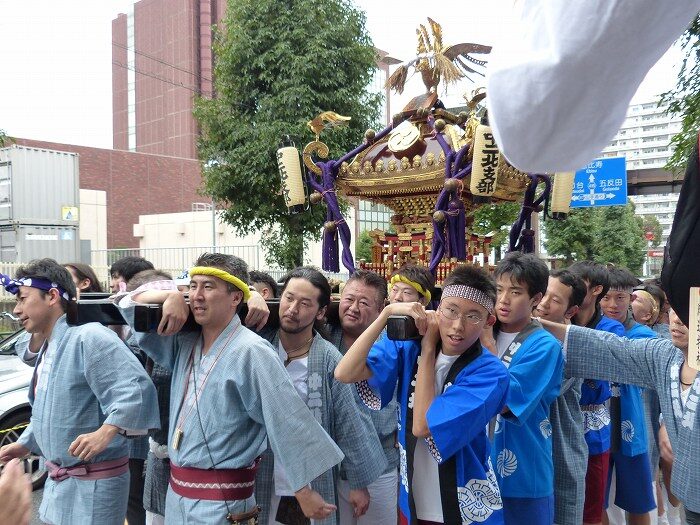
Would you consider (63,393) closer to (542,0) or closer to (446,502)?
(446,502)

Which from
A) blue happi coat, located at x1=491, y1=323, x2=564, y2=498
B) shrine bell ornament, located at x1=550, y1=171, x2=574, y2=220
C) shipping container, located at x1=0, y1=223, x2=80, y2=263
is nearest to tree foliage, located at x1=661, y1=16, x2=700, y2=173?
shrine bell ornament, located at x1=550, y1=171, x2=574, y2=220

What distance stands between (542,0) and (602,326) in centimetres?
369

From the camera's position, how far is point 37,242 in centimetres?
1165

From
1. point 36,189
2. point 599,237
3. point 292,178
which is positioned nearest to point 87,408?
point 292,178

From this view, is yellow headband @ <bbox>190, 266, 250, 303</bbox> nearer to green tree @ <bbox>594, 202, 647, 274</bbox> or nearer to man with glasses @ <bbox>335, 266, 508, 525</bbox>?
man with glasses @ <bbox>335, 266, 508, 525</bbox>

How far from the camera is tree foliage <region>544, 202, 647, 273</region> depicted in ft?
78.9

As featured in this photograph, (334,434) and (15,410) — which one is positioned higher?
(334,434)

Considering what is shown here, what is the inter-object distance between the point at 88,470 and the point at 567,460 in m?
2.33

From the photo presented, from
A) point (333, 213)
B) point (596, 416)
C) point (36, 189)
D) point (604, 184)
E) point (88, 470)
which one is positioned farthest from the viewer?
point (604, 184)

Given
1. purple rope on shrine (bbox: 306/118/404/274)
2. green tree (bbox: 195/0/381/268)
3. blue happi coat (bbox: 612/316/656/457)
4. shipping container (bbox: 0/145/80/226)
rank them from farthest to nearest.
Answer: shipping container (bbox: 0/145/80/226), green tree (bbox: 195/0/381/268), purple rope on shrine (bbox: 306/118/404/274), blue happi coat (bbox: 612/316/656/457)

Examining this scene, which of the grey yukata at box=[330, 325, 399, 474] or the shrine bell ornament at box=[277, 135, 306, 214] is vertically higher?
the shrine bell ornament at box=[277, 135, 306, 214]

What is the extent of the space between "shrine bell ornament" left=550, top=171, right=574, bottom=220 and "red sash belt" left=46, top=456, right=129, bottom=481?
18.1 ft

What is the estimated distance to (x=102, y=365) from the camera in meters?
2.83

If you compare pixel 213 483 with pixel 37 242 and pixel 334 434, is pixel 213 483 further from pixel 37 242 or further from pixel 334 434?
pixel 37 242
